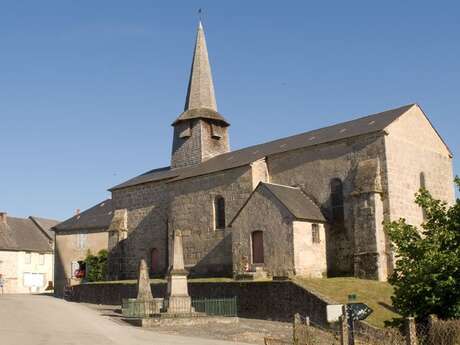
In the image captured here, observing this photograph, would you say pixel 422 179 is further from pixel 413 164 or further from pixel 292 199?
pixel 292 199

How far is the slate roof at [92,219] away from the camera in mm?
41125

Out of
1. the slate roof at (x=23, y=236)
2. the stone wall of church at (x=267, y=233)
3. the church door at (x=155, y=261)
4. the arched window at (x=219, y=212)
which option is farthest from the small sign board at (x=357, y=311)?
the slate roof at (x=23, y=236)

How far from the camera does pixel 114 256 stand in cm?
3588

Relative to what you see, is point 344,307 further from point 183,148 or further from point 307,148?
point 183,148

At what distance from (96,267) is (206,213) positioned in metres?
11.5

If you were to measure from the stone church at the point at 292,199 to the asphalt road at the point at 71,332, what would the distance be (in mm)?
6346

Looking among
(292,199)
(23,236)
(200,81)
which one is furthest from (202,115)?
(23,236)

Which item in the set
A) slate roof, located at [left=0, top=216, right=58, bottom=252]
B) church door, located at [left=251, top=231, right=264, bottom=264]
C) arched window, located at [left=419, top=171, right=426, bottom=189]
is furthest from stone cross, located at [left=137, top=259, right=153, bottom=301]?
slate roof, located at [left=0, top=216, right=58, bottom=252]

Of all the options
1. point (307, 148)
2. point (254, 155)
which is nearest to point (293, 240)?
point (307, 148)

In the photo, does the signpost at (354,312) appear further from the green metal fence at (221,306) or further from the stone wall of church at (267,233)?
the stone wall of church at (267,233)

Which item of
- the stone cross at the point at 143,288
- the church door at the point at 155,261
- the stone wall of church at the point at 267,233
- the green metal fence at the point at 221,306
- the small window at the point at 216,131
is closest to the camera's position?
the green metal fence at the point at 221,306

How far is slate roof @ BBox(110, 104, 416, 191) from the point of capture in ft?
87.2

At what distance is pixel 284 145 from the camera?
30266 millimetres

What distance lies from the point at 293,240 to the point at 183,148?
14245 mm
